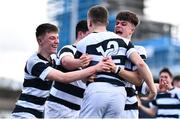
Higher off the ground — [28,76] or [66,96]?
[28,76]

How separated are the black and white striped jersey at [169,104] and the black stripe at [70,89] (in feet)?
13.4

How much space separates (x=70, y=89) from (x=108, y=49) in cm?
114

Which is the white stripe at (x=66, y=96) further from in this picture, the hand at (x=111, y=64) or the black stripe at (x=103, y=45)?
the hand at (x=111, y=64)

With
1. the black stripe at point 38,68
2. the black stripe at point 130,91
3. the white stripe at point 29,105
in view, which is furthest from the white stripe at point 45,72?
the black stripe at point 130,91

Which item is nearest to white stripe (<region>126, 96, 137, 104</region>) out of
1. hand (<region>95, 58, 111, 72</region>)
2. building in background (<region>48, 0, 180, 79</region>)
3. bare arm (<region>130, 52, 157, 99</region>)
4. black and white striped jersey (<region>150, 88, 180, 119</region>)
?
bare arm (<region>130, 52, 157, 99</region>)

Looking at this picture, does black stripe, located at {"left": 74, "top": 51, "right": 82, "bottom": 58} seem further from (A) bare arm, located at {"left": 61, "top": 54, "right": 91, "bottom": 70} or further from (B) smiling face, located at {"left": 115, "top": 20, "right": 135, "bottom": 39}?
(B) smiling face, located at {"left": 115, "top": 20, "right": 135, "bottom": 39}

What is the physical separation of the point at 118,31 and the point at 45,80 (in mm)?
1165

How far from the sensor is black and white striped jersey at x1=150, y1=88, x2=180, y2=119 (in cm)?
1195

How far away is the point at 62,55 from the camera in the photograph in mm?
7656

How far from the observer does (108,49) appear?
7262 mm

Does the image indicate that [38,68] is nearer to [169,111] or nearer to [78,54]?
[78,54]

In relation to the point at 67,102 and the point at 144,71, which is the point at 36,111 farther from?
the point at 144,71

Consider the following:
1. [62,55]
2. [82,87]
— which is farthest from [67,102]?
[62,55]

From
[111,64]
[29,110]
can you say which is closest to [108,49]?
[111,64]
